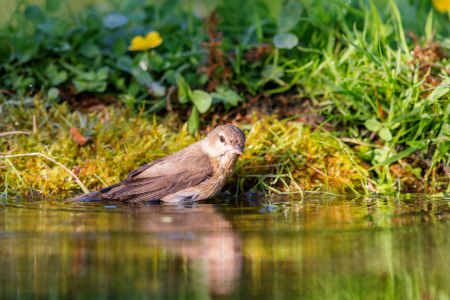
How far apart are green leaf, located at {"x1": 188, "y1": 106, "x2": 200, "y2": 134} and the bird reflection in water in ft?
5.79

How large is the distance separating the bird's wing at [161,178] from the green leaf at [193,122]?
0.94m

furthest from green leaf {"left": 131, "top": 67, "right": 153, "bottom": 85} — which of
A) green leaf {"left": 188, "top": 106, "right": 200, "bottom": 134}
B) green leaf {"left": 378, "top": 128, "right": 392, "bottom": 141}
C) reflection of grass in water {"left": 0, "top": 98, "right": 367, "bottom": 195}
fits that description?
green leaf {"left": 378, "top": 128, "right": 392, "bottom": 141}

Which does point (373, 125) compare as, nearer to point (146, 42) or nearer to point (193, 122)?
point (193, 122)

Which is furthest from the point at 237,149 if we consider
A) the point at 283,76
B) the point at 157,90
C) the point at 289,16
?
the point at 289,16

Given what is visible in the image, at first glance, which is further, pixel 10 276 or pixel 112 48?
pixel 112 48

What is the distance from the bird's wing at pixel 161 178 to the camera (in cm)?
460

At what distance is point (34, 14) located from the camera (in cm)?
688

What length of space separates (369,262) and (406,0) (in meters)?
5.79

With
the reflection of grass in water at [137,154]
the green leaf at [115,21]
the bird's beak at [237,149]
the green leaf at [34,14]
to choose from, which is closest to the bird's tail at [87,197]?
the reflection of grass in water at [137,154]

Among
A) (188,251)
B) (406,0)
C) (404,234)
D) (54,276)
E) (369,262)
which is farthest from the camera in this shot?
(406,0)

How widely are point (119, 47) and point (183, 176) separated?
104 inches

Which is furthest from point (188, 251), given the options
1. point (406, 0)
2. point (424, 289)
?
point (406, 0)

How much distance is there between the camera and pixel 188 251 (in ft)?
9.34

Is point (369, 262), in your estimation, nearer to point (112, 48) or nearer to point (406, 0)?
point (112, 48)
